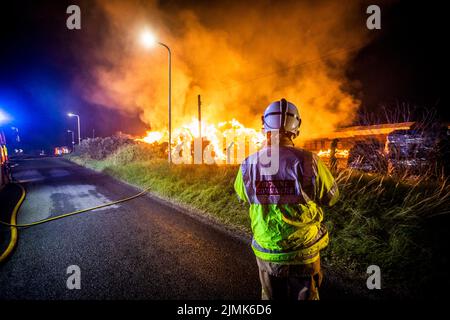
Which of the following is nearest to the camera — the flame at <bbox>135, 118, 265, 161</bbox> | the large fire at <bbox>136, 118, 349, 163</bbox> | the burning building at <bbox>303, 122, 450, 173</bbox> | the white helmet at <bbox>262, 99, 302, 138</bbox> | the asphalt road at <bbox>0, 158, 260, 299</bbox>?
the white helmet at <bbox>262, 99, 302, 138</bbox>

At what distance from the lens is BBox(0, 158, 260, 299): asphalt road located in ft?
9.37

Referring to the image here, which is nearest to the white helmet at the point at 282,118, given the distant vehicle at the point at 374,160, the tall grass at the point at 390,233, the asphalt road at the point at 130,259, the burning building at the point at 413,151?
the asphalt road at the point at 130,259

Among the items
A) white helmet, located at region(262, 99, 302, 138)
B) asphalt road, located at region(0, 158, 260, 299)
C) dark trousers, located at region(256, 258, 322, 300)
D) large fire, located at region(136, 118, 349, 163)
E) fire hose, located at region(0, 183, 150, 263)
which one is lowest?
asphalt road, located at region(0, 158, 260, 299)

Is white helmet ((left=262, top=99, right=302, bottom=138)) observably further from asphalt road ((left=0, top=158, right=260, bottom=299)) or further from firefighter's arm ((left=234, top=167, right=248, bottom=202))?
asphalt road ((left=0, top=158, right=260, bottom=299))

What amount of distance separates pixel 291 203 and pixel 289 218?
124 millimetres

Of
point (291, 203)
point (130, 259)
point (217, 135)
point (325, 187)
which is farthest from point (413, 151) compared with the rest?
point (217, 135)

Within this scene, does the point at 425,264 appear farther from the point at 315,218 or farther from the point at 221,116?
the point at 221,116

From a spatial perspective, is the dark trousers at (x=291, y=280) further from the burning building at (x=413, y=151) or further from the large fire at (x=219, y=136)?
the large fire at (x=219, y=136)

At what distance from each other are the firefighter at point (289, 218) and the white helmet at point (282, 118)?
0.91 ft

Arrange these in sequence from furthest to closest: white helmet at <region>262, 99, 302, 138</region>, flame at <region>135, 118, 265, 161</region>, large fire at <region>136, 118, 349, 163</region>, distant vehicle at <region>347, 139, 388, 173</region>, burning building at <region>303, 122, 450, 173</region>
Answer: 1. flame at <region>135, 118, 265, 161</region>
2. large fire at <region>136, 118, 349, 163</region>
3. distant vehicle at <region>347, 139, 388, 173</region>
4. burning building at <region>303, 122, 450, 173</region>
5. white helmet at <region>262, 99, 302, 138</region>

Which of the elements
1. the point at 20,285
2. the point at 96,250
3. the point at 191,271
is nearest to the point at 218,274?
the point at 191,271

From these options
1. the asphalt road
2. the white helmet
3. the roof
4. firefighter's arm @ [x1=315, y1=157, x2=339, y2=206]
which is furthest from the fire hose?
the roof

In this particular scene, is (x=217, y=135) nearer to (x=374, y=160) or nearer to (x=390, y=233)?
(x=374, y=160)

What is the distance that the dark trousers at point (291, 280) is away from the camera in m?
1.75
